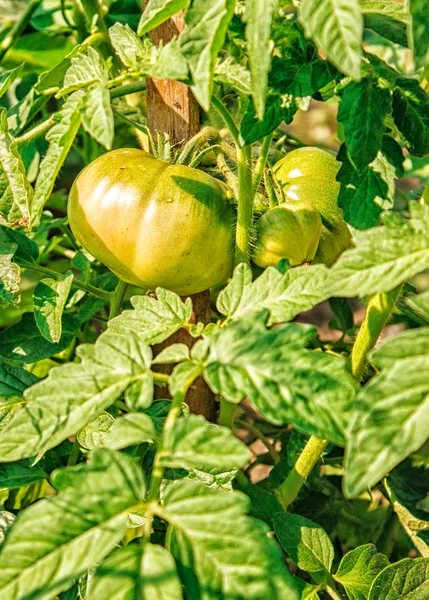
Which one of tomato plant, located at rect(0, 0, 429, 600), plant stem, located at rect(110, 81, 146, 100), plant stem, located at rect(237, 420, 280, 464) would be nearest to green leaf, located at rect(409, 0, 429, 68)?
tomato plant, located at rect(0, 0, 429, 600)

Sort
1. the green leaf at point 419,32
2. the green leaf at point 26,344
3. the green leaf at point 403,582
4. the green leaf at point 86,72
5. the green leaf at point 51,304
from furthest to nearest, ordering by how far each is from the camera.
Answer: the green leaf at point 26,344 → the green leaf at point 51,304 → the green leaf at point 403,582 → the green leaf at point 86,72 → the green leaf at point 419,32

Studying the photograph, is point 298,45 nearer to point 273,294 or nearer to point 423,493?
point 273,294

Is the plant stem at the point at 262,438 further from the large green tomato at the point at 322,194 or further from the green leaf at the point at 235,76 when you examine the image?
the green leaf at the point at 235,76

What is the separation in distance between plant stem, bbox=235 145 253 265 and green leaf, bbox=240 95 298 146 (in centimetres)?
5

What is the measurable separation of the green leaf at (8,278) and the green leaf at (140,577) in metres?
0.46

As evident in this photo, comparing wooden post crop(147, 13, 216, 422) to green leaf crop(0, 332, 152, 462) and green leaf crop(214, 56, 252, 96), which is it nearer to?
green leaf crop(214, 56, 252, 96)

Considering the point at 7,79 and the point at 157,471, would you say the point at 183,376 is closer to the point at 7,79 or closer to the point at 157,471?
the point at 157,471

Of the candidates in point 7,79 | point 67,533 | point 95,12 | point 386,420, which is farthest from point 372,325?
point 95,12

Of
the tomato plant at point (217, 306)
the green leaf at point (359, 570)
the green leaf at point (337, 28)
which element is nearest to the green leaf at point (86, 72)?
the tomato plant at point (217, 306)

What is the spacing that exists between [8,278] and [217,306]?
0.33m

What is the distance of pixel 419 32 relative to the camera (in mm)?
579

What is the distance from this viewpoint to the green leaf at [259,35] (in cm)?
56

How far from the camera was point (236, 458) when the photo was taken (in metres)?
0.52

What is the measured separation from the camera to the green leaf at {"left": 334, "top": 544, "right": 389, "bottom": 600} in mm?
827
